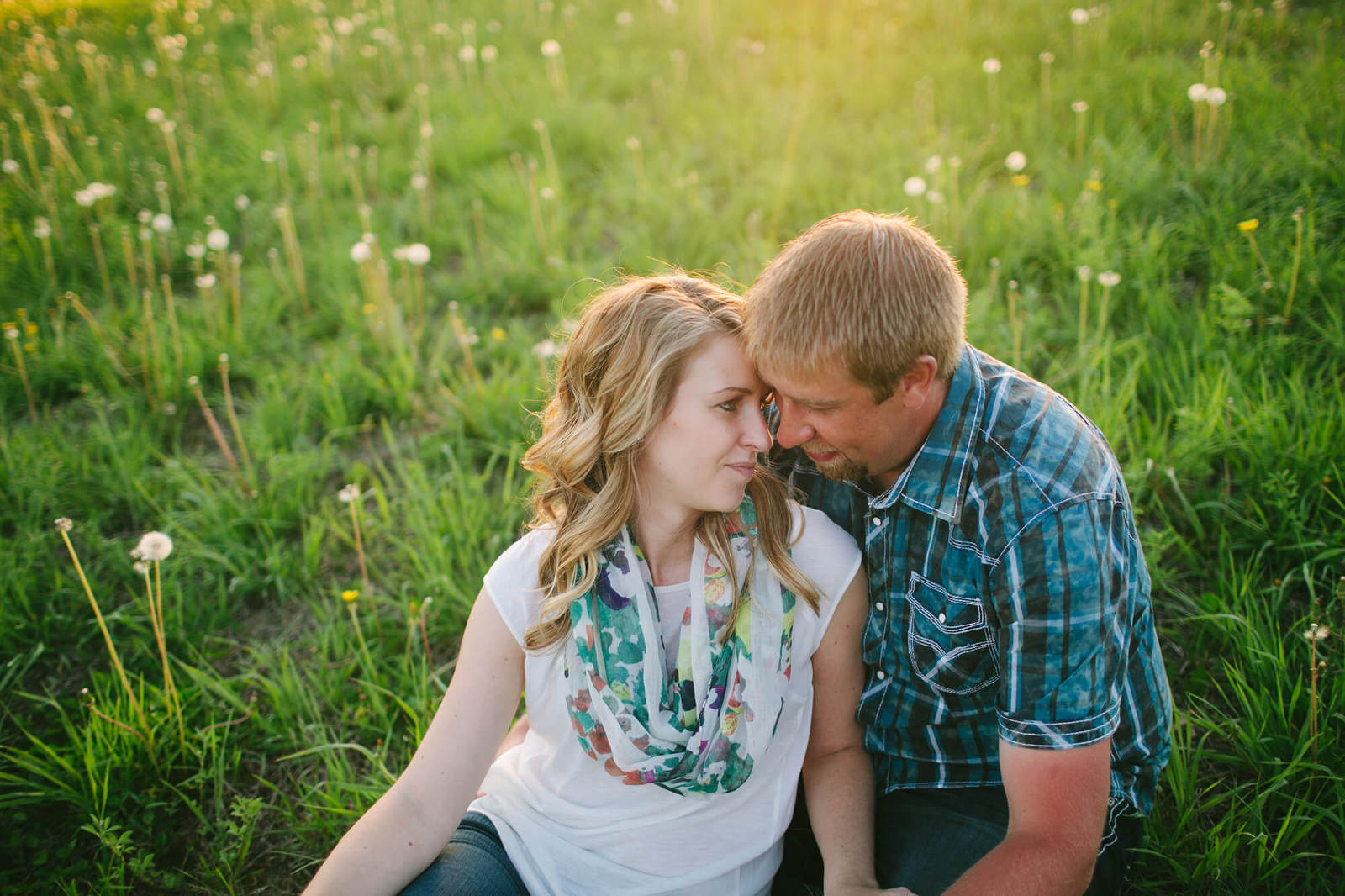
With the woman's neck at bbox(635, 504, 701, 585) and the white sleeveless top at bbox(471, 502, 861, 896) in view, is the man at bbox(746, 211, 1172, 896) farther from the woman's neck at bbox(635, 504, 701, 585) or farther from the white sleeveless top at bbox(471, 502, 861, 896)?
the woman's neck at bbox(635, 504, 701, 585)

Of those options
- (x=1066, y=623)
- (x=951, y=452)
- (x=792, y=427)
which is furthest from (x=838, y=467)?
(x=1066, y=623)

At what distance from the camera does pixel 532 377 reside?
361 centimetres

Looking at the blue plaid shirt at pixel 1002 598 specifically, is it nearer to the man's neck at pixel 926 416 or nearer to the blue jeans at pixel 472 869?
the man's neck at pixel 926 416

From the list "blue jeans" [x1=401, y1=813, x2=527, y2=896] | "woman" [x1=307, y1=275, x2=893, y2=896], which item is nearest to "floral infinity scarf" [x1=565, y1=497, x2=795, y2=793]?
"woman" [x1=307, y1=275, x2=893, y2=896]

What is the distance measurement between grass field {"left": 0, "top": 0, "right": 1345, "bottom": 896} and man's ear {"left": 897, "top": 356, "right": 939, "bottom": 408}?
3.52 ft

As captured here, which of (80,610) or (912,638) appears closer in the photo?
(912,638)

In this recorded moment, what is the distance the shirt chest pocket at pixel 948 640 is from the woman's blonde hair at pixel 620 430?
0.24m

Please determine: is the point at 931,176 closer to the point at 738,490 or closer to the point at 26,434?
the point at 738,490

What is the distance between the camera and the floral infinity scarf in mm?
→ 1898

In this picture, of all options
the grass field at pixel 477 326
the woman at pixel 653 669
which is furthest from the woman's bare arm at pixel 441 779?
the grass field at pixel 477 326

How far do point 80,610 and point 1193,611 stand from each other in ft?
12.1

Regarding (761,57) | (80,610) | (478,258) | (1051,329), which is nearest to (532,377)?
(478,258)

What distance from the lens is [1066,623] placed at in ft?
5.44

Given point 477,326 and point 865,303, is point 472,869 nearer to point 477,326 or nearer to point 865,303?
point 865,303
